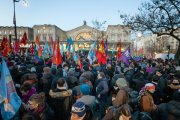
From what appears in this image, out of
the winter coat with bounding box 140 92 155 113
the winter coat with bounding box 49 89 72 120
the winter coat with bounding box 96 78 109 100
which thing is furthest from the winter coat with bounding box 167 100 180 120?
the winter coat with bounding box 96 78 109 100

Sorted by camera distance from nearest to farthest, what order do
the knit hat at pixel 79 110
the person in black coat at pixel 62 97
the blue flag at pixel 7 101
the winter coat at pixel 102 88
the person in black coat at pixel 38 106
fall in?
the knit hat at pixel 79 110 < the blue flag at pixel 7 101 < the person in black coat at pixel 38 106 < the person in black coat at pixel 62 97 < the winter coat at pixel 102 88

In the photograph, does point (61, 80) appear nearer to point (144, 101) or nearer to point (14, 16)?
point (144, 101)

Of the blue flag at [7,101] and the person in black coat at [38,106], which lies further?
the person in black coat at [38,106]

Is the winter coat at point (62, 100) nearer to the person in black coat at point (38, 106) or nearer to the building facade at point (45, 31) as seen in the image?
the person in black coat at point (38, 106)

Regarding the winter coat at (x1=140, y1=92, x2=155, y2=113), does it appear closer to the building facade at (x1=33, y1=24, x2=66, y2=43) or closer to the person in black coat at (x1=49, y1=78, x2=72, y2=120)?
the person in black coat at (x1=49, y1=78, x2=72, y2=120)

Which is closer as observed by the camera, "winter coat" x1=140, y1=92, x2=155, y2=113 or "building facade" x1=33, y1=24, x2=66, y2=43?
"winter coat" x1=140, y1=92, x2=155, y2=113

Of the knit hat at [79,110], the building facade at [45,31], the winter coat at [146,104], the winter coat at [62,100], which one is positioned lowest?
the winter coat at [62,100]

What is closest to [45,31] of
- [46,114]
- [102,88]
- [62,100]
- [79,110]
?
[102,88]

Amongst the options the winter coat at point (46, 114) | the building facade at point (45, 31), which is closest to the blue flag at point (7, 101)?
the winter coat at point (46, 114)

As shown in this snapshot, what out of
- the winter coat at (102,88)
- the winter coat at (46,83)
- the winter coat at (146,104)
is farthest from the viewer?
the winter coat at (46,83)

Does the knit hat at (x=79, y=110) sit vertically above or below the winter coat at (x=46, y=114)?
above

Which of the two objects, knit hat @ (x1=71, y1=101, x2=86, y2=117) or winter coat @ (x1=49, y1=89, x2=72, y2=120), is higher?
knit hat @ (x1=71, y1=101, x2=86, y2=117)

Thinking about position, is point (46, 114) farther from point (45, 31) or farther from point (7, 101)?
point (45, 31)

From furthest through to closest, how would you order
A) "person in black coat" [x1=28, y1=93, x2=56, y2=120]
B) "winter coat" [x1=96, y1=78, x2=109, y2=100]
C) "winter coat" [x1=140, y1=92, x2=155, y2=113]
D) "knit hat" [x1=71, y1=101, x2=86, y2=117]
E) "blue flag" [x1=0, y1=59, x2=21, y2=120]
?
"winter coat" [x1=96, y1=78, x2=109, y2=100]
"winter coat" [x1=140, y1=92, x2=155, y2=113]
"person in black coat" [x1=28, y1=93, x2=56, y2=120]
"blue flag" [x1=0, y1=59, x2=21, y2=120]
"knit hat" [x1=71, y1=101, x2=86, y2=117]
